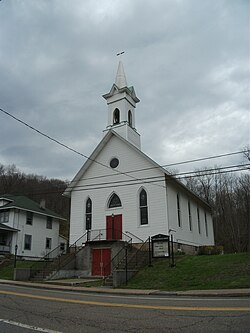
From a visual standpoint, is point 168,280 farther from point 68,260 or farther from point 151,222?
point 68,260

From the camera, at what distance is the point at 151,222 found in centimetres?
2358

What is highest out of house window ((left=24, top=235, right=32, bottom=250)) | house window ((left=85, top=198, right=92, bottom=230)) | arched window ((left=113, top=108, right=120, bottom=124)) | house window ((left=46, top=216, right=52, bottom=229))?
arched window ((left=113, top=108, right=120, bottom=124))

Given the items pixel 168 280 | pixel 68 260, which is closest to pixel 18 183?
pixel 68 260

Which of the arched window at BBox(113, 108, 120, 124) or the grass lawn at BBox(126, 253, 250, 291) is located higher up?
the arched window at BBox(113, 108, 120, 124)

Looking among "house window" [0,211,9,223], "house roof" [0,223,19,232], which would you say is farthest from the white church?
"house window" [0,211,9,223]

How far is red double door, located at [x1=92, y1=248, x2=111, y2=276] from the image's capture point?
891 inches

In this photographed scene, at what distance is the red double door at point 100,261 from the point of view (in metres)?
22.6

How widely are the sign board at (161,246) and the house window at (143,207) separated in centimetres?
348

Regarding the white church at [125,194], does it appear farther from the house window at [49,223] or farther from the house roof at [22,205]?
the house window at [49,223]

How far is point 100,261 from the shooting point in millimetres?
22984

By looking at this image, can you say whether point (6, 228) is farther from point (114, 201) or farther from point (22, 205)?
point (114, 201)

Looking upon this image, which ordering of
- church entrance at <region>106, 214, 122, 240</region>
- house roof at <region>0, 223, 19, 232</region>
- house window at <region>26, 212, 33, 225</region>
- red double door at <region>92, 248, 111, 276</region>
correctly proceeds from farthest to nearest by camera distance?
1. house window at <region>26, 212, 33, 225</region>
2. house roof at <region>0, 223, 19, 232</region>
3. church entrance at <region>106, 214, 122, 240</region>
4. red double door at <region>92, 248, 111, 276</region>

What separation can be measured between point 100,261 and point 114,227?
3.09 metres

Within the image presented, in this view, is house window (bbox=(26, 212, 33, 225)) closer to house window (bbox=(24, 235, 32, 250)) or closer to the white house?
the white house
